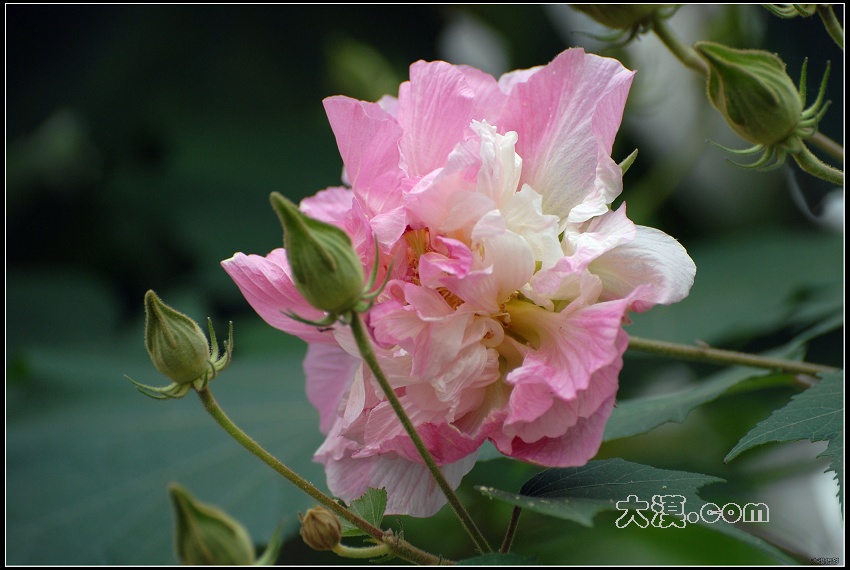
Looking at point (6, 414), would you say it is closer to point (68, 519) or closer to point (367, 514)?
point (68, 519)

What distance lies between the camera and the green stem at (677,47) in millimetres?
580

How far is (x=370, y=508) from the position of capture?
1.66ft

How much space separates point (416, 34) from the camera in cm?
157

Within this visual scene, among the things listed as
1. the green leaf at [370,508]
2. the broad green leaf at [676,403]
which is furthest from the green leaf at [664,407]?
the green leaf at [370,508]

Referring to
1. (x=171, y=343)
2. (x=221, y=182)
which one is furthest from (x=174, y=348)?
(x=221, y=182)

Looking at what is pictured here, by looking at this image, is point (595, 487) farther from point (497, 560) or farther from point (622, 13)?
point (622, 13)

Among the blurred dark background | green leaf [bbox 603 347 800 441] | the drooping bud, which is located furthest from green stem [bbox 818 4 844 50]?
the blurred dark background

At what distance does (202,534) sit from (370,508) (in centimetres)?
11

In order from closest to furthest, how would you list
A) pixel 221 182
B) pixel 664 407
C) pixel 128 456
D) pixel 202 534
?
1. pixel 202 534
2. pixel 664 407
3. pixel 128 456
4. pixel 221 182

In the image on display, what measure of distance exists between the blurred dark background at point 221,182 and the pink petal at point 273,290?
564 mm

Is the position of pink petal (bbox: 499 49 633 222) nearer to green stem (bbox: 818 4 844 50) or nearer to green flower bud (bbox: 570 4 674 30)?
green flower bud (bbox: 570 4 674 30)

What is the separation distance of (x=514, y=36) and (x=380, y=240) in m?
1.13

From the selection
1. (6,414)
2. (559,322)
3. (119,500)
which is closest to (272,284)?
(559,322)

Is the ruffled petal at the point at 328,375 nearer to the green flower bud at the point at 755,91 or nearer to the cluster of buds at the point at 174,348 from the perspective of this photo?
Result: the cluster of buds at the point at 174,348
